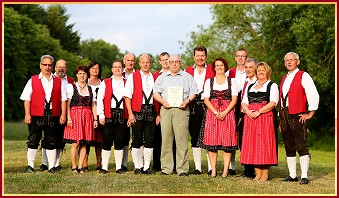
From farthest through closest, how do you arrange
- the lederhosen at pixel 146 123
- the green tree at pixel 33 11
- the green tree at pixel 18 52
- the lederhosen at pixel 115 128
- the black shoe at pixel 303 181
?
the green tree at pixel 33 11, the green tree at pixel 18 52, the lederhosen at pixel 115 128, the lederhosen at pixel 146 123, the black shoe at pixel 303 181

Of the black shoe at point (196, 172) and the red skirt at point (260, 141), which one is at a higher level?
the red skirt at point (260, 141)

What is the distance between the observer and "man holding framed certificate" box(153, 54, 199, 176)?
34.0 ft

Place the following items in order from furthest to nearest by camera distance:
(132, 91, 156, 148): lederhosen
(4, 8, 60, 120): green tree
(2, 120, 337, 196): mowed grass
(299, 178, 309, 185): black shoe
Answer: (4, 8, 60, 120): green tree < (132, 91, 156, 148): lederhosen < (299, 178, 309, 185): black shoe < (2, 120, 337, 196): mowed grass

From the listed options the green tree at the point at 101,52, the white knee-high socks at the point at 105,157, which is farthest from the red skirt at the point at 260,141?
the green tree at the point at 101,52

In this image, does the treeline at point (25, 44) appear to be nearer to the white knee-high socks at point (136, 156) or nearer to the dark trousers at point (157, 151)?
the dark trousers at point (157, 151)

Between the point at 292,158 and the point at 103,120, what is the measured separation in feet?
10.4

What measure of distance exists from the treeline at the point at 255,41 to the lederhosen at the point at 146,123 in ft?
46.5

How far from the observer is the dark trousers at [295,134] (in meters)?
9.82

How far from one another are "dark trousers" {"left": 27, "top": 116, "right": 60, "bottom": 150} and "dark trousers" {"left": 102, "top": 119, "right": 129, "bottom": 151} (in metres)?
0.85

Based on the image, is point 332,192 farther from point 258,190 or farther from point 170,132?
point 170,132

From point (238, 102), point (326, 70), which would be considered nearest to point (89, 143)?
point (238, 102)

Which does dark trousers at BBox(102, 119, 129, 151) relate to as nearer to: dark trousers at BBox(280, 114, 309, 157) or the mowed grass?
the mowed grass

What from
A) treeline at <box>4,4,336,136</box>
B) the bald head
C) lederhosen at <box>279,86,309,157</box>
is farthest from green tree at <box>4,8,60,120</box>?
lederhosen at <box>279,86,309,157</box>

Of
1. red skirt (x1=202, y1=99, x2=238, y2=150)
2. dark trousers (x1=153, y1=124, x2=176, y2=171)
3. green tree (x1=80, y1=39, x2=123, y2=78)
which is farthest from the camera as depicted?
green tree (x1=80, y1=39, x2=123, y2=78)
